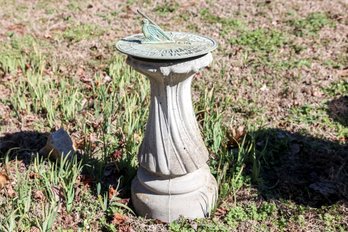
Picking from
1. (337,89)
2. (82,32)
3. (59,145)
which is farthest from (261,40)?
(59,145)

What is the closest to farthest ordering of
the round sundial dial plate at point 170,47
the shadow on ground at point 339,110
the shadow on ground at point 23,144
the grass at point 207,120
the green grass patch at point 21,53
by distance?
the round sundial dial plate at point 170,47 < the grass at point 207,120 < the shadow on ground at point 23,144 < the shadow on ground at point 339,110 < the green grass patch at point 21,53

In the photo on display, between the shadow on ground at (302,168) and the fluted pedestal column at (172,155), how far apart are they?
0.57 m

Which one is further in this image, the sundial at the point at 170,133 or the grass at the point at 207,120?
the grass at the point at 207,120

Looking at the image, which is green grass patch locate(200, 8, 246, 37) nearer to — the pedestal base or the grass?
the grass

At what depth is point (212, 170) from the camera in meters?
3.46

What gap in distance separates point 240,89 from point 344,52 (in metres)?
1.48

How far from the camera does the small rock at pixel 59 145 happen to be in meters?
3.42

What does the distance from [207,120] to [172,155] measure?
87 centimetres

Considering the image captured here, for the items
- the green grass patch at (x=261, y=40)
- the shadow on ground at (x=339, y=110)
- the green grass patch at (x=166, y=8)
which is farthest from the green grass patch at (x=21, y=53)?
the shadow on ground at (x=339, y=110)

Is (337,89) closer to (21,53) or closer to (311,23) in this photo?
(311,23)

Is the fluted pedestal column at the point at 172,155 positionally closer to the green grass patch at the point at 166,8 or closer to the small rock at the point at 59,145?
the small rock at the point at 59,145

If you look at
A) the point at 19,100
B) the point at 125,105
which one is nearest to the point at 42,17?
the point at 19,100

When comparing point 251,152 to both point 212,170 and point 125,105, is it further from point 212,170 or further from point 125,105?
point 125,105

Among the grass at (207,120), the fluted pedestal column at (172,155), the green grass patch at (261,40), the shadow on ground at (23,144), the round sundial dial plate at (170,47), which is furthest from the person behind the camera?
the green grass patch at (261,40)
